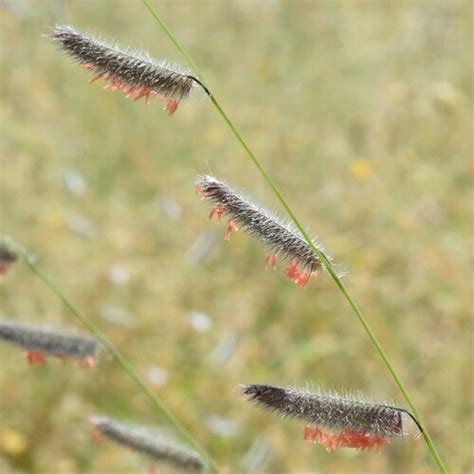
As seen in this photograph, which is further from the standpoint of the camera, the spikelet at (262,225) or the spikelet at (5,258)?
the spikelet at (5,258)

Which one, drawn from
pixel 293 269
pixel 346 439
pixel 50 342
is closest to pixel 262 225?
pixel 293 269

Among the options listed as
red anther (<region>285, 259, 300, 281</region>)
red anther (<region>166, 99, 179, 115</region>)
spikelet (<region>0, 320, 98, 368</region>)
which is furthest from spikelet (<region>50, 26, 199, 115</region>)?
spikelet (<region>0, 320, 98, 368</region>)

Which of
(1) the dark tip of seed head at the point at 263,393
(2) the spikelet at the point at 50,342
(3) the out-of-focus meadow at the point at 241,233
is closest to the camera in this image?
(1) the dark tip of seed head at the point at 263,393

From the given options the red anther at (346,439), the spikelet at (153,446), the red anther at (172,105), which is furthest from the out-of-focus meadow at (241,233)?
the red anther at (172,105)

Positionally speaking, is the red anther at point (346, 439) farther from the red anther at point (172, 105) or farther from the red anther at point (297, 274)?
the red anther at point (172, 105)

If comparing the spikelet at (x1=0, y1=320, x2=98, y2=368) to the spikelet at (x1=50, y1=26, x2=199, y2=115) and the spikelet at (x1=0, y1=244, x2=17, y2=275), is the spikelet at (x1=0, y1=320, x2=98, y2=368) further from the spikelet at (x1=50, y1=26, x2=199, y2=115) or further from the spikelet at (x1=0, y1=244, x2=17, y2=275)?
the spikelet at (x1=50, y1=26, x2=199, y2=115)

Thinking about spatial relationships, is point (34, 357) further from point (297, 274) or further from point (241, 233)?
point (241, 233)

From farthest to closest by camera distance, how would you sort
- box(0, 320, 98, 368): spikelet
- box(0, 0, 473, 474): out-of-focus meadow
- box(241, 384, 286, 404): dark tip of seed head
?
1. box(0, 0, 473, 474): out-of-focus meadow
2. box(0, 320, 98, 368): spikelet
3. box(241, 384, 286, 404): dark tip of seed head
